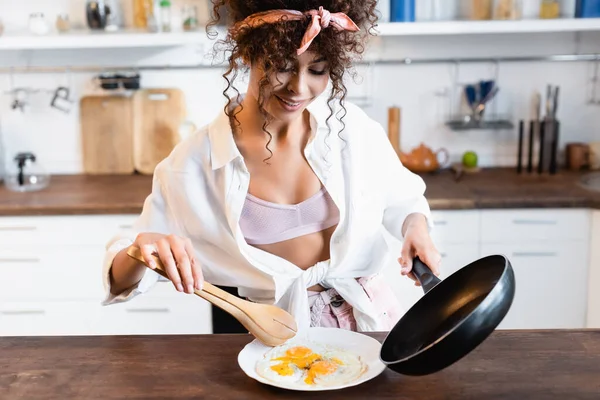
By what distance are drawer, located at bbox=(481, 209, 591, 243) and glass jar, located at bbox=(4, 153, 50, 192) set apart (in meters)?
1.70

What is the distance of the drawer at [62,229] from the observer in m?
2.56

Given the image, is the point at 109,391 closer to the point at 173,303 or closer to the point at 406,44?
the point at 173,303

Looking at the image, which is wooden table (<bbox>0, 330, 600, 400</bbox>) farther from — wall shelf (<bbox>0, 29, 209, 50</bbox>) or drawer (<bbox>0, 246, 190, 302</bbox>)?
wall shelf (<bbox>0, 29, 209, 50</bbox>)

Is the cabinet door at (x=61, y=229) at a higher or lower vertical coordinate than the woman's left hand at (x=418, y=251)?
lower

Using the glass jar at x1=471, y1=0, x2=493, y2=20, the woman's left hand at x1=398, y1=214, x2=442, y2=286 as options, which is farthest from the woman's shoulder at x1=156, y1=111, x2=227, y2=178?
the glass jar at x1=471, y1=0, x2=493, y2=20

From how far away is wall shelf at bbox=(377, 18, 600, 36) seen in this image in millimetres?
2660

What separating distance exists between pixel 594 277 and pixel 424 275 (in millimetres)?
1579

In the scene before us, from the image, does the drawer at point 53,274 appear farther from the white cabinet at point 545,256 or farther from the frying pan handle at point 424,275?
the frying pan handle at point 424,275

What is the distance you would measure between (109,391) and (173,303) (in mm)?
1543

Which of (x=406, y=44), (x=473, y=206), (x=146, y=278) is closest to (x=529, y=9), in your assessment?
(x=406, y=44)

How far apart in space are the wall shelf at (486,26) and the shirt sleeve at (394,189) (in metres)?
1.13

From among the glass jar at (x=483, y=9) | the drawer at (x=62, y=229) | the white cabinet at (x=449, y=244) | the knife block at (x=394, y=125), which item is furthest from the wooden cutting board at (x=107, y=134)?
the glass jar at (x=483, y=9)

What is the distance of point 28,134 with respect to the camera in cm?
304

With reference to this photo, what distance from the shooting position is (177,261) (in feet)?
3.74
